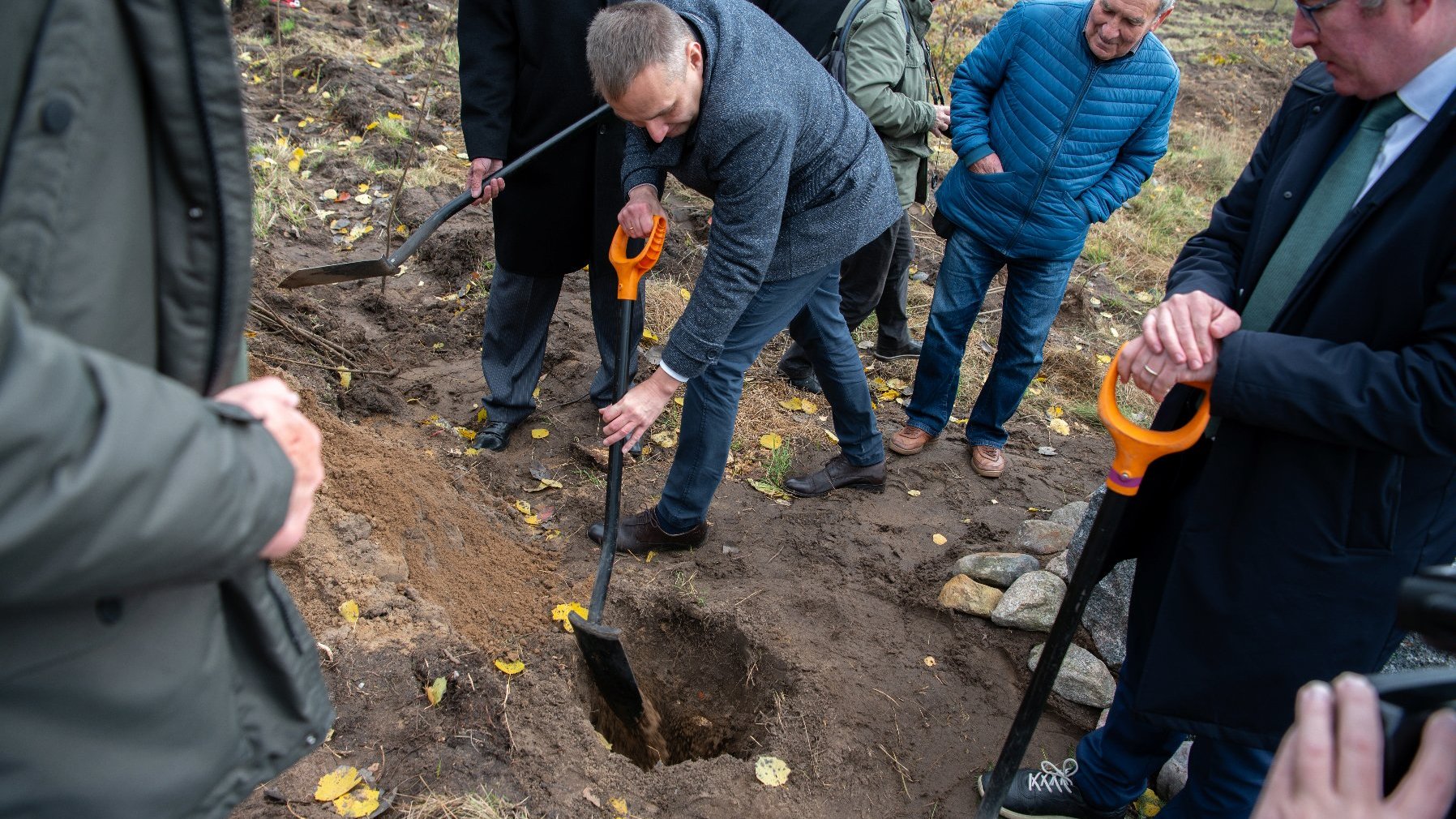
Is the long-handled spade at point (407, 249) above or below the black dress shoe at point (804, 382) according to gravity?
above

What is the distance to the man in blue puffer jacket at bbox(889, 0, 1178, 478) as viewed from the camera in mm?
3213

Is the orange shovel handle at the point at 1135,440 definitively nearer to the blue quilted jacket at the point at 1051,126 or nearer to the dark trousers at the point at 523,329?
the blue quilted jacket at the point at 1051,126

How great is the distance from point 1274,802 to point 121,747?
4.12ft

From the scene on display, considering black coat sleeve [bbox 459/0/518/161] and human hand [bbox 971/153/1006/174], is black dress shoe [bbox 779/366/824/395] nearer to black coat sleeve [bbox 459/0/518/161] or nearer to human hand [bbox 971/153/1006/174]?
human hand [bbox 971/153/1006/174]

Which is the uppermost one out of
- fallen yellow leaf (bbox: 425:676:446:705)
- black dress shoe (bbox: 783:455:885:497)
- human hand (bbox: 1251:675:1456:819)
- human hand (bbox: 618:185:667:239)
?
human hand (bbox: 1251:675:1456:819)

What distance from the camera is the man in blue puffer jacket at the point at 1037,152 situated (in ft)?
10.5

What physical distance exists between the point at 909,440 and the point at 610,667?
1.94 meters

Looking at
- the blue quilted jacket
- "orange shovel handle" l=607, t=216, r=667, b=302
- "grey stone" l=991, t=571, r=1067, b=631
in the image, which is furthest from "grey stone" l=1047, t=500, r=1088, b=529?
"orange shovel handle" l=607, t=216, r=667, b=302

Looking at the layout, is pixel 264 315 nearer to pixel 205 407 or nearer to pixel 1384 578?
pixel 205 407

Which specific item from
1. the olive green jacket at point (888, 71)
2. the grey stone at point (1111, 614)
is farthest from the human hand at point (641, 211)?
the grey stone at point (1111, 614)

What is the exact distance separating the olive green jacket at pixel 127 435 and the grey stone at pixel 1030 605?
2399 millimetres

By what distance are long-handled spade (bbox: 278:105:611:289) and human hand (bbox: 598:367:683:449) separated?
1.16 metres

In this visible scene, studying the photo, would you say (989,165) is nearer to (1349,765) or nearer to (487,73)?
(487,73)

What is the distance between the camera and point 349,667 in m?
2.38
